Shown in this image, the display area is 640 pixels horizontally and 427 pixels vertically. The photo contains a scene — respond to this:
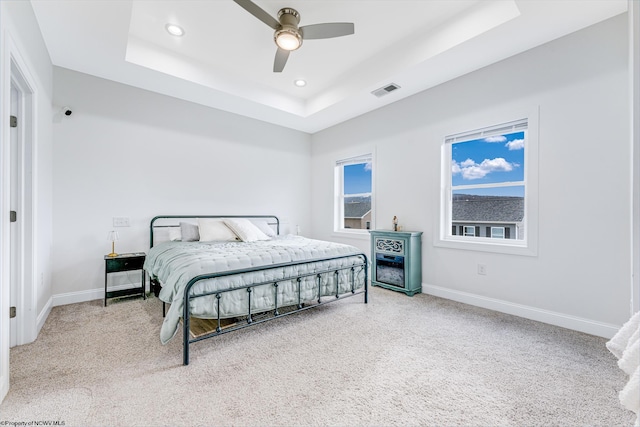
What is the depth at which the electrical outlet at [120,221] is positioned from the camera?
367 cm

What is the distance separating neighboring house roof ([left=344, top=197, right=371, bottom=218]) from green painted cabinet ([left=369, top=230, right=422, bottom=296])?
2.78 feet

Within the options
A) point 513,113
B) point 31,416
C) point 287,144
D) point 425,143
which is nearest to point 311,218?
point 287,144

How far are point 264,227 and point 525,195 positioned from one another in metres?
3.60

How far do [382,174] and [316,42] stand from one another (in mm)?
2096

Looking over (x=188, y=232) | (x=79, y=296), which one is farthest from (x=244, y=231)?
(x=79, y=296)

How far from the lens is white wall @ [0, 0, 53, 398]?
174 cm

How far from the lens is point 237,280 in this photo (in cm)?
238

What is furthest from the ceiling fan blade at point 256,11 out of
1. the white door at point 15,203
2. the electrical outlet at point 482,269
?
the electrical outlet at point 482,269

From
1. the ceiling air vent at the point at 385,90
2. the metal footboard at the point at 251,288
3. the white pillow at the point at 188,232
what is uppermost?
the ceiling air vent at the point at 385,90

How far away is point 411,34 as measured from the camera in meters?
3.11

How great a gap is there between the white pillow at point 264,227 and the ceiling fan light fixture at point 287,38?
269 cm

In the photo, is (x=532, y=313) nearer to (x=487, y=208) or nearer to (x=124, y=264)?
(x=487, y=208)

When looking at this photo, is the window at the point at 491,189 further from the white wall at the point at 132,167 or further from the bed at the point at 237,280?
the white wall at the point at 132,167

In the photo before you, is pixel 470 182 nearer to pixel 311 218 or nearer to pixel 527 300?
pixel 527 300
